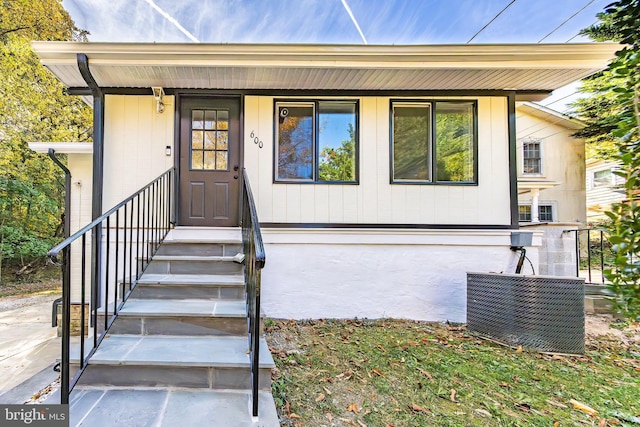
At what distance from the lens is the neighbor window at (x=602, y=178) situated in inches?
450

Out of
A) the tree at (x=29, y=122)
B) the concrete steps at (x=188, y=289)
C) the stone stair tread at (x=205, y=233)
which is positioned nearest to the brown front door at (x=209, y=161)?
the stone stair tread at (x=205, y=233)

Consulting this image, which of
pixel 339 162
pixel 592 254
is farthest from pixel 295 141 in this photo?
pixel 592 254

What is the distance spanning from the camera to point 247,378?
1.97 metres

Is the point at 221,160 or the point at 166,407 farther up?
the point at 221,160

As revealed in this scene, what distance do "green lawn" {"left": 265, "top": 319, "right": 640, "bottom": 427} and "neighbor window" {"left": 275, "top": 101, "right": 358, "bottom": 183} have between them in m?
2.11

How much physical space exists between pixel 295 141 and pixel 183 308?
2674 mm

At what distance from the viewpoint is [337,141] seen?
4.31 meters

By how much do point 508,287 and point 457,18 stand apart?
6.39m

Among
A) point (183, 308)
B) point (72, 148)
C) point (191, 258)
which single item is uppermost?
point (72, 148)

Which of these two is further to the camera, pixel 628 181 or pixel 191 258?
pixel 191 258

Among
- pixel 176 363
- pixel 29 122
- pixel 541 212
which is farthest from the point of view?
pixel 541 212

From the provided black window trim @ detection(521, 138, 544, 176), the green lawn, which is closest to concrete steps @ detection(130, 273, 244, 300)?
the green lawn

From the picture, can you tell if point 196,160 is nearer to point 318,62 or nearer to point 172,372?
point 318,62

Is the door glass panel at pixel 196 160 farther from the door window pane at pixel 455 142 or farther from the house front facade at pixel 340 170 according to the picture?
the door window pane at pixel 455 142
